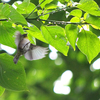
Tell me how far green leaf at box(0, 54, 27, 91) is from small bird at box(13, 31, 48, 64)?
0.02m

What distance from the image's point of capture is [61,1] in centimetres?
55

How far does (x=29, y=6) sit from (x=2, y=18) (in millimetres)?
122

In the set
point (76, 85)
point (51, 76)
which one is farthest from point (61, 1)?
point (76, 85)

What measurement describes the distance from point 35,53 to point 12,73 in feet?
0.48

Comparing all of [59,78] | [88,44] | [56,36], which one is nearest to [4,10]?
[56,36]

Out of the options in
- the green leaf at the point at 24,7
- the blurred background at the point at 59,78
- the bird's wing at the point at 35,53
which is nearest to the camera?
the green leaf at the point at 24,7

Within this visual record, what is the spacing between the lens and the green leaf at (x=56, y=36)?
1.79ft

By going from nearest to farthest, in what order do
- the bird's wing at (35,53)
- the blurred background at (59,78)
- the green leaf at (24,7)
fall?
the green leaf at (24,7)
the bird's wing at (35,53)
the blurred background at (59,78)

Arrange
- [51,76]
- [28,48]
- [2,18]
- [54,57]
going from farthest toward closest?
[51,76] < [54,57] < [28,48] < [2,18]

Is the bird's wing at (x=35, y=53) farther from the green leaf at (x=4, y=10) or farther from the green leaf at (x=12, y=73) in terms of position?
the green leaf at (x=4, y=10)

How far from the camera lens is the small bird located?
56 centimetres

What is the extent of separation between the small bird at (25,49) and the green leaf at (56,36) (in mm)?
75

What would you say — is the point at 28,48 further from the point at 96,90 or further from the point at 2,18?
the point at 96,90

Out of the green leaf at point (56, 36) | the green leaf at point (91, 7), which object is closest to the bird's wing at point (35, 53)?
the green leaf at point (56, 36)
